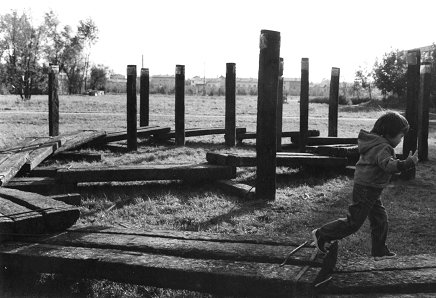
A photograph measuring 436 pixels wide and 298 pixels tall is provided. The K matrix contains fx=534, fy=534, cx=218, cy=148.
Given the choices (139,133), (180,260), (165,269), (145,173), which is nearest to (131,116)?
(139,133)

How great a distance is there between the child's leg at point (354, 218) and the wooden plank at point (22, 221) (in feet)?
7.24

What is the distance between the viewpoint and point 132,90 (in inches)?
459

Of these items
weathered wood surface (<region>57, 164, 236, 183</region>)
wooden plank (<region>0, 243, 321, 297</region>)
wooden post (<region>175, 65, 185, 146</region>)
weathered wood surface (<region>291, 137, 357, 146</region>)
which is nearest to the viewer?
wooden plank (<region>0, 243, 321, 297</region>)

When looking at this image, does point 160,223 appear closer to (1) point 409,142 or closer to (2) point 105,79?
(1) point 409,142

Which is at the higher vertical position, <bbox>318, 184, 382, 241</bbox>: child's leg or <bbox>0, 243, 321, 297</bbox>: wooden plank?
<bbox>318, 184, 382, 241</bbox>: child's leg

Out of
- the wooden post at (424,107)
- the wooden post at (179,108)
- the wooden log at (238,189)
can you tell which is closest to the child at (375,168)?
the wooden log at (238,189)

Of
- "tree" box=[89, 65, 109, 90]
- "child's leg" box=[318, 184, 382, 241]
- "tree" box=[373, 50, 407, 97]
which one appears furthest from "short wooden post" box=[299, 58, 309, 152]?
"tree" box=[89, 65, 109, 90]

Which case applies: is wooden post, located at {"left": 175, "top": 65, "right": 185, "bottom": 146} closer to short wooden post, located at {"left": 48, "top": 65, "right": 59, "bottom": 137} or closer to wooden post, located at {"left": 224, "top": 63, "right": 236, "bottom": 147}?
wooden post, located at {"left": 224, "top": 63, "right": 236, "bottom": 147}

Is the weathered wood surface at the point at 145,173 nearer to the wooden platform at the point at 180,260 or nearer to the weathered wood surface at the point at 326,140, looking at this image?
the wooden platform at the point at 180,260

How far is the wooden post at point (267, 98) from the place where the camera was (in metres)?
6.88

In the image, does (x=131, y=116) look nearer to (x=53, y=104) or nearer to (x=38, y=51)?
(x=53, y=104)

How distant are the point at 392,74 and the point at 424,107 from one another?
26.3m

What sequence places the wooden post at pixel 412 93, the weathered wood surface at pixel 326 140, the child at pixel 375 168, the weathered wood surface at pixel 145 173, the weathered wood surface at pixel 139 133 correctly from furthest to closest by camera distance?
the weathered wood surface at pixel 139 133, the weathered wood surface at pixel 326 140, the wooden post at pixel 412 93, the weathered wood surface at pixel 145 173, the child at pixel 375 168

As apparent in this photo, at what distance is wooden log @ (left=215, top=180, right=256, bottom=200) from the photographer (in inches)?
279
